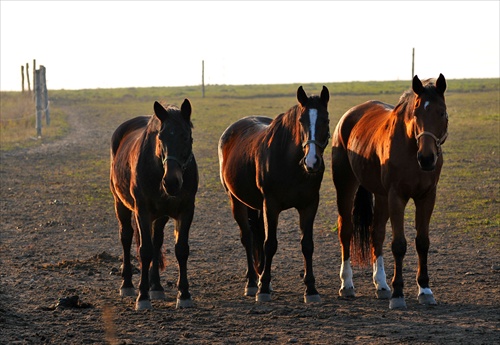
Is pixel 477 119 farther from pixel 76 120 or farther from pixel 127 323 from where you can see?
pixel 127 323

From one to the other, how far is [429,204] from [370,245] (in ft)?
4.02

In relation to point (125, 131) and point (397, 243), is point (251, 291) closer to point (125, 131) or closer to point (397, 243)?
point (397, 243)

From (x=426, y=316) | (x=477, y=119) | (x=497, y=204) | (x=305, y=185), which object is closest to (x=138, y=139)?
(x=305, y=185)

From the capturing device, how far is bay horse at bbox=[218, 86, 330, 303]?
7320mm

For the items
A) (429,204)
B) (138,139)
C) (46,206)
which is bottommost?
(46,206)

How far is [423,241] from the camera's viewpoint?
7426 mm

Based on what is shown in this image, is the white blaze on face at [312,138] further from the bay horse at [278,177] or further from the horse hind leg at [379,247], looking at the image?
the horse hind leg at [379,247]

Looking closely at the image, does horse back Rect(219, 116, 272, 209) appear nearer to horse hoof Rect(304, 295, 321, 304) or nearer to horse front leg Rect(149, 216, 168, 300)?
horse front leg Rect(149, 216, 168, 300)

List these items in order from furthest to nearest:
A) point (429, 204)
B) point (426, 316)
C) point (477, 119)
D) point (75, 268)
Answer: point (477, 119) → point (75, 268) → point (429, 204) → point (426, 316)

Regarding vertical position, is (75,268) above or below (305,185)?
below

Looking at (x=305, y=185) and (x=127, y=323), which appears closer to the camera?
(x=127, y=323)

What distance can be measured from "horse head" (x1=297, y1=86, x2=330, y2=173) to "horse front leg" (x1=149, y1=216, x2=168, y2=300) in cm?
174

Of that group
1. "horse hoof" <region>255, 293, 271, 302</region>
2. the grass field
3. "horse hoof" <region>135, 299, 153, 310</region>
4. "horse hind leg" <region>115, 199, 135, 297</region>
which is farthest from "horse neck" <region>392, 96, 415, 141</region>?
the grass field

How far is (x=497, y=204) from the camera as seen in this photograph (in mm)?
13508
